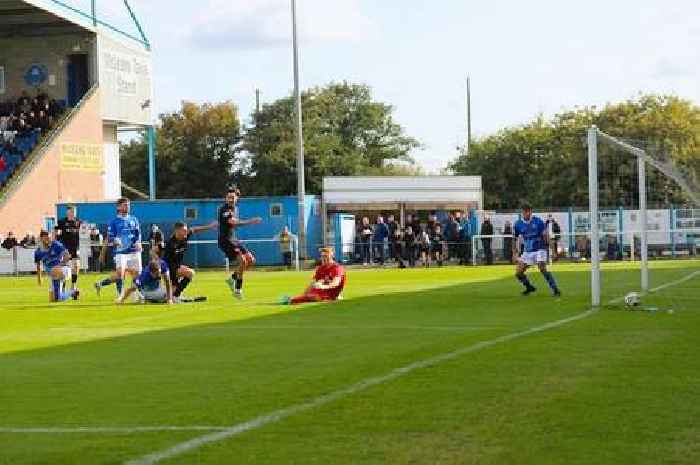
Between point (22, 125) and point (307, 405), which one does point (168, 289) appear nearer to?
point (307, 405)

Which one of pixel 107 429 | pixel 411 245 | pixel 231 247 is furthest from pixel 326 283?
pixel 411 245

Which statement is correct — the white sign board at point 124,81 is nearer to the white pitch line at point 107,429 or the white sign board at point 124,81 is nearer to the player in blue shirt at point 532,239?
the player in blue shirt at point 532,239

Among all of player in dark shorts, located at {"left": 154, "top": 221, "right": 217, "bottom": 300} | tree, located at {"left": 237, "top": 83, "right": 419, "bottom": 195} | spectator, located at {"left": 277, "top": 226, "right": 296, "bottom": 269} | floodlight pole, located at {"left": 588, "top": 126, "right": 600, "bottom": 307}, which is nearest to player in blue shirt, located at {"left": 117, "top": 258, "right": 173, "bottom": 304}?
player in dark shorts, located at {"left": 154, "top": 221, "right": 217, "bottom": 300}

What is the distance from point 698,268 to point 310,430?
32.0 m

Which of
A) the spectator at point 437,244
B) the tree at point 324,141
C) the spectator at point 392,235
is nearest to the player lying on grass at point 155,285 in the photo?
the spectator at point 392,235

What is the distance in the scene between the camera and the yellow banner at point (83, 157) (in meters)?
61.4

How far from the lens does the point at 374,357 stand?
14.1 meters

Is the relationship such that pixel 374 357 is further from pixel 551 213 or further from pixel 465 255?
pixel 551 213

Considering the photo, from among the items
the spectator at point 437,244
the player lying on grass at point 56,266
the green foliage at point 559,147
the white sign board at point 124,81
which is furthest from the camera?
the green foliage at point 559,147

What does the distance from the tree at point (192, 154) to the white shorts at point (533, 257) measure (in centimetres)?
7200

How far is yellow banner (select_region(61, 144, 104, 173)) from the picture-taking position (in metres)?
61.4

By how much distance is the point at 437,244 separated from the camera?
4984cm

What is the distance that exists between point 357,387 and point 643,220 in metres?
15.1

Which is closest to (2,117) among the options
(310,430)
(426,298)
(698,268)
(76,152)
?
(76,152)
